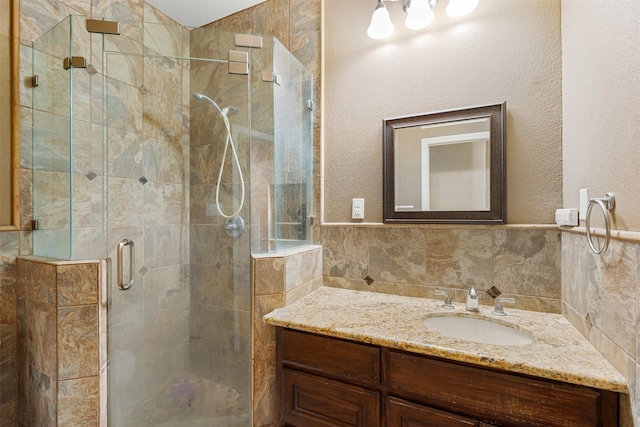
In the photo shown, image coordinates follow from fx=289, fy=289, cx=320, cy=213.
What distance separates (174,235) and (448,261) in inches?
62.9

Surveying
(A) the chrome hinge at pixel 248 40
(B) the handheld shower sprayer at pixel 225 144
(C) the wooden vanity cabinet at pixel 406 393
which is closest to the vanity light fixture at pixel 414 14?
(A) the chrome hinge at pixel 248 40

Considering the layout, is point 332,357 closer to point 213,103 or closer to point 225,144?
point 225,144

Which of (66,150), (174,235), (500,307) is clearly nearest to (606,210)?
(500,307)

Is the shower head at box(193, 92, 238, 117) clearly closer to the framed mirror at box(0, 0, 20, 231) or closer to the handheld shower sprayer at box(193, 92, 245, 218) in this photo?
the handheld shower sprayer at box(193, 92, 245, 218)

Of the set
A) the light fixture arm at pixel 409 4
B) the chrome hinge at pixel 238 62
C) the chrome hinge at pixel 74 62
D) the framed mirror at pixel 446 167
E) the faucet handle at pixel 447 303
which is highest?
the light fixture arm at pixel 409 4

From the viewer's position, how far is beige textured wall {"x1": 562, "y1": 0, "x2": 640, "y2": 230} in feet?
2.63

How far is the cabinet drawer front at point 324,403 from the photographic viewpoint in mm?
1128

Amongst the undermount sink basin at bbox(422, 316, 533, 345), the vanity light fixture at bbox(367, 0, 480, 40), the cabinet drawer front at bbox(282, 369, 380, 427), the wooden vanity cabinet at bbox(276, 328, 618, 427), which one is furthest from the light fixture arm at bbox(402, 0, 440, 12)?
the cabinet drawer front at bbox(282, 369, 380, 427)

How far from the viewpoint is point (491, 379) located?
944 mm

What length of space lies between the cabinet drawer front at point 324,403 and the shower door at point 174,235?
0.28 meters

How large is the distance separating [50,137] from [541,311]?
2.58 metres

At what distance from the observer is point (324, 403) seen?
47.7 inches

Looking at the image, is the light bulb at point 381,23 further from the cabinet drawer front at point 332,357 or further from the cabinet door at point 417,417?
the cabinet door at point 417,417

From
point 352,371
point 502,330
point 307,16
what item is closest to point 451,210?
point 502,330
